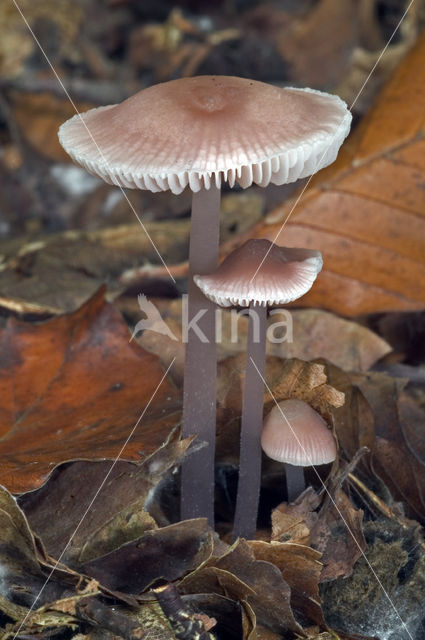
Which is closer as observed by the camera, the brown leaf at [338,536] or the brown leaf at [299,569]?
the brown leaf at [299,569]

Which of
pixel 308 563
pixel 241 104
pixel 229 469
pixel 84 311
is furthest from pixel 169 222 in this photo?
pixel 308 563

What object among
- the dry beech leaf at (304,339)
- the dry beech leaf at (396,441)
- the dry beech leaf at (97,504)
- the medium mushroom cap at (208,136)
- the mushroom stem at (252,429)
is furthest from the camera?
the dry beech leaf at (304,339)

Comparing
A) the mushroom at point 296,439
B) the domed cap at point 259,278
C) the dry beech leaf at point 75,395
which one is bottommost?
the dry beech leaf at point 75,395

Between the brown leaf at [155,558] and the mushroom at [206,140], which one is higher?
the mushroom at [206,140]

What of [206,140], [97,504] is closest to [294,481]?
[97,504]

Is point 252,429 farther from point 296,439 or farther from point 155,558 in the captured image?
point 155,558

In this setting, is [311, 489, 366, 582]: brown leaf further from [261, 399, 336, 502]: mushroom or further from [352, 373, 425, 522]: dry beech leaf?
[352, 373, 425, 522]: dry beech leaf

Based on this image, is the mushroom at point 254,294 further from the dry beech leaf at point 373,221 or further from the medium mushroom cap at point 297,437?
the dry beech leaf at point 373,221

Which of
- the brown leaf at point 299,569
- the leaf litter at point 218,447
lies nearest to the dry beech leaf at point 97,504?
the leaf litter at point 218,447
